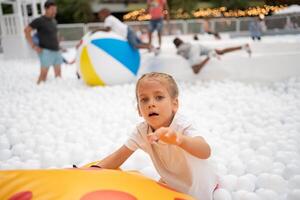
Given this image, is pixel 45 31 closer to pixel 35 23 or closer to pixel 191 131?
pixel 35 23

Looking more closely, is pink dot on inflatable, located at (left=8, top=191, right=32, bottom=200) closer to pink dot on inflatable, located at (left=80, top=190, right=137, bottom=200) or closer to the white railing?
pink dot on inflatable, located at (left=80, top=190, right=137, bottom=200)

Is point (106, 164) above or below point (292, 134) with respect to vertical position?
above

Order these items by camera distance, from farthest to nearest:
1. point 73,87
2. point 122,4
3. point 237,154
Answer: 1. point 122,4
2. point 73,87
3. point 237,154

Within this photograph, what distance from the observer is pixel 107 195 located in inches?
47.4

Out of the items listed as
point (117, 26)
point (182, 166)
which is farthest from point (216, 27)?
point (182, 166)

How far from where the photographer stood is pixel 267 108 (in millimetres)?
3305

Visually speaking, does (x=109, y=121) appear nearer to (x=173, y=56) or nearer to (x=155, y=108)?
(x=155, y=108)

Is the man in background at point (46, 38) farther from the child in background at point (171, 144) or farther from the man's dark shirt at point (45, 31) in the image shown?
the child in background at point (171, 144)

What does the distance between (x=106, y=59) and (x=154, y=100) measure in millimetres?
3421

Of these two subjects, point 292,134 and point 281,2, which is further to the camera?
point 281,2

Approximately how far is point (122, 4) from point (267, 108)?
20544 millimetres

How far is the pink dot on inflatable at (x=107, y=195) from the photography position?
1184 mm

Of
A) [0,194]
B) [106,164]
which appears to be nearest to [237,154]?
[106,164]

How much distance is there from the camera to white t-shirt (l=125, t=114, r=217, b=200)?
1.48m
